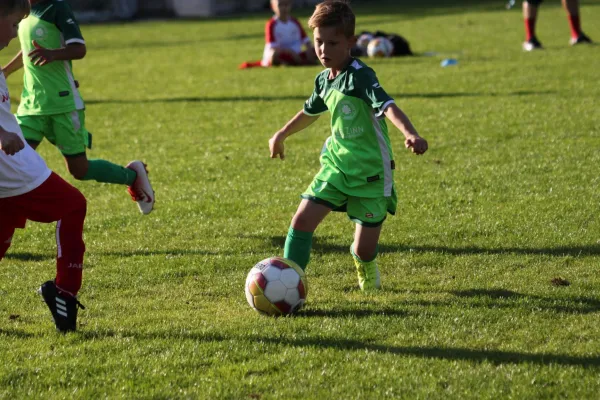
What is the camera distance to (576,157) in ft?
27.1

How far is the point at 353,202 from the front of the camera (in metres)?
5.17

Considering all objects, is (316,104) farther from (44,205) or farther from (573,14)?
(573,14)

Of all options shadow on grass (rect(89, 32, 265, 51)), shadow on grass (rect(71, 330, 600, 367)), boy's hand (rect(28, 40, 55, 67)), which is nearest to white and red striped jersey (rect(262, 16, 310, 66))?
shadow on grass (rect(89, 32, 265, 51))

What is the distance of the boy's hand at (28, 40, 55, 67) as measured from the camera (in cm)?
614

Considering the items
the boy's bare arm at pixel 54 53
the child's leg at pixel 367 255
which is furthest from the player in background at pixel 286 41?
the child's leg at pixel 367 255

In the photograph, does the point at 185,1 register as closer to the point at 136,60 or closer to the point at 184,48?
the point at 184,48

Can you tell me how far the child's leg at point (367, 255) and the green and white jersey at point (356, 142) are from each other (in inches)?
9.4

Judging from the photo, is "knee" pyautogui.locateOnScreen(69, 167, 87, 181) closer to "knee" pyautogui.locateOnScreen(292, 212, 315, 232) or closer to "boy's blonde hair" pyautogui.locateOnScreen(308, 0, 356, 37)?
"knee" pyautogui.locateOnScreen(292, 212, 315, 232)

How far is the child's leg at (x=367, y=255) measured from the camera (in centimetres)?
521

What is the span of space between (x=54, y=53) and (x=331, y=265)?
239 cm

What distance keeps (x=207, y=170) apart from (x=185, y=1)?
26.6 m

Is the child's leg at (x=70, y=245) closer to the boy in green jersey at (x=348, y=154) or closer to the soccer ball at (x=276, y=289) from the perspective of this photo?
the soccer ball at (x=276, y=289)

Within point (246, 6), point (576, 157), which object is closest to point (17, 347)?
point (576, 157)

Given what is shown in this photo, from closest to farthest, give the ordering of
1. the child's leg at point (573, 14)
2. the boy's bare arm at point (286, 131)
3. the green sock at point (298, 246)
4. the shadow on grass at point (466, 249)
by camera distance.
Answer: the green sock at point (298, 246) < the boy's bare arm at point (286, 131) < the shadow on grass at point (466, 249) < the child's leg at point (573, 14)
